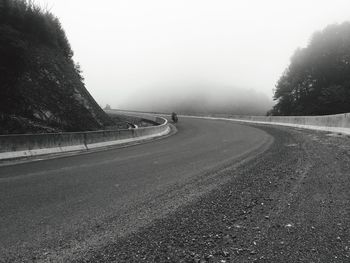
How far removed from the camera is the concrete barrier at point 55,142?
9641mm

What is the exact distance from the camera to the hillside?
1538 cm

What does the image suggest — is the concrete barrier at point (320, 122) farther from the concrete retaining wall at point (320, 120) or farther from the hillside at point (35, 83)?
the hillside at point (35, 83)

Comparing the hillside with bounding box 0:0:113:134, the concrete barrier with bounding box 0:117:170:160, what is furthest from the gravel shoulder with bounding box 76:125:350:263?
the hillside with bounding box 0:0:113:134

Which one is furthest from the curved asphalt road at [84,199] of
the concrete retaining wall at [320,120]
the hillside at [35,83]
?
the concrete retaining wall at [320,120]

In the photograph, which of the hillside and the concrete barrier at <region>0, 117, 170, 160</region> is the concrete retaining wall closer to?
the concrete barrier at <region>0, 117, 170, 160</region>

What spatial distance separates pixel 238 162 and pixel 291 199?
3.48 m

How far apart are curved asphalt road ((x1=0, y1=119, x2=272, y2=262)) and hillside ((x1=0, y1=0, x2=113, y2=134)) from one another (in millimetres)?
8104

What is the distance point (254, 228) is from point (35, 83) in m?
17.4

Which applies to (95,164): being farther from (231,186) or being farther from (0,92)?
(0,92)

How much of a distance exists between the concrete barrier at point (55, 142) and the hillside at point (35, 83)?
12.6ft

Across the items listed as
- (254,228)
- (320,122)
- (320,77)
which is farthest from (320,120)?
(320,77)

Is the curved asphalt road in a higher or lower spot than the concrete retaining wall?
lower

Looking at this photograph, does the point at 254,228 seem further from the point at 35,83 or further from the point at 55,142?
the point at 35,83

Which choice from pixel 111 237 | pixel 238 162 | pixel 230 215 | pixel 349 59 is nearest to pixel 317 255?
pixel 230 215
